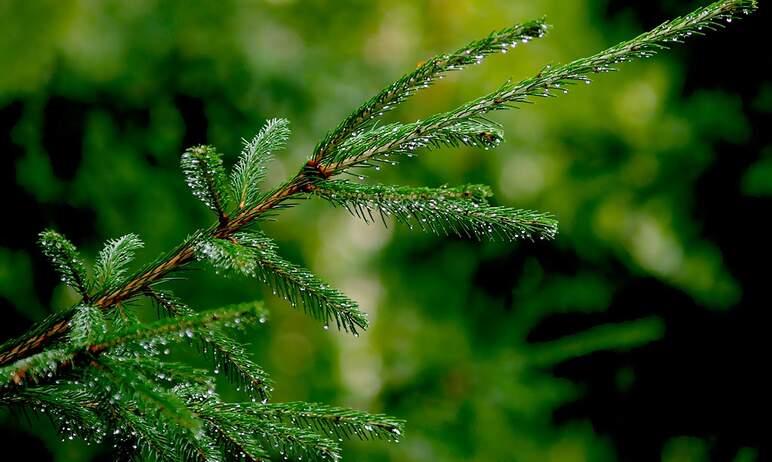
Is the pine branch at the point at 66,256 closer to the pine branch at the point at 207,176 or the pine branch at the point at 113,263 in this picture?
the pine branch at the point at 113,263

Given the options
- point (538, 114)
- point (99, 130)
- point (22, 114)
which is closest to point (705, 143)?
point (538, 114)

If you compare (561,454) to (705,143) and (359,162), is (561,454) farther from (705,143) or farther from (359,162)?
(359,162)

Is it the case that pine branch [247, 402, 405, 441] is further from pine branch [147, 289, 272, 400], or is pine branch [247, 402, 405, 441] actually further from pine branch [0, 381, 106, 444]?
pine branch [0, 381, 106, 444]

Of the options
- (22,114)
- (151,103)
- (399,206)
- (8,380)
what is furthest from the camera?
(151,103)

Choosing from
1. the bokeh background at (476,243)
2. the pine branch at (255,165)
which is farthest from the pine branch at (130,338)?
the bokeh background at (476,243)

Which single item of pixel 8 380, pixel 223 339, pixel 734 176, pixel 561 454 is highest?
pixel 734 176

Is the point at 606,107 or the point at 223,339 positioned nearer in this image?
the point at 223,339

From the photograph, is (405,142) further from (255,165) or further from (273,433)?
(273,433)
